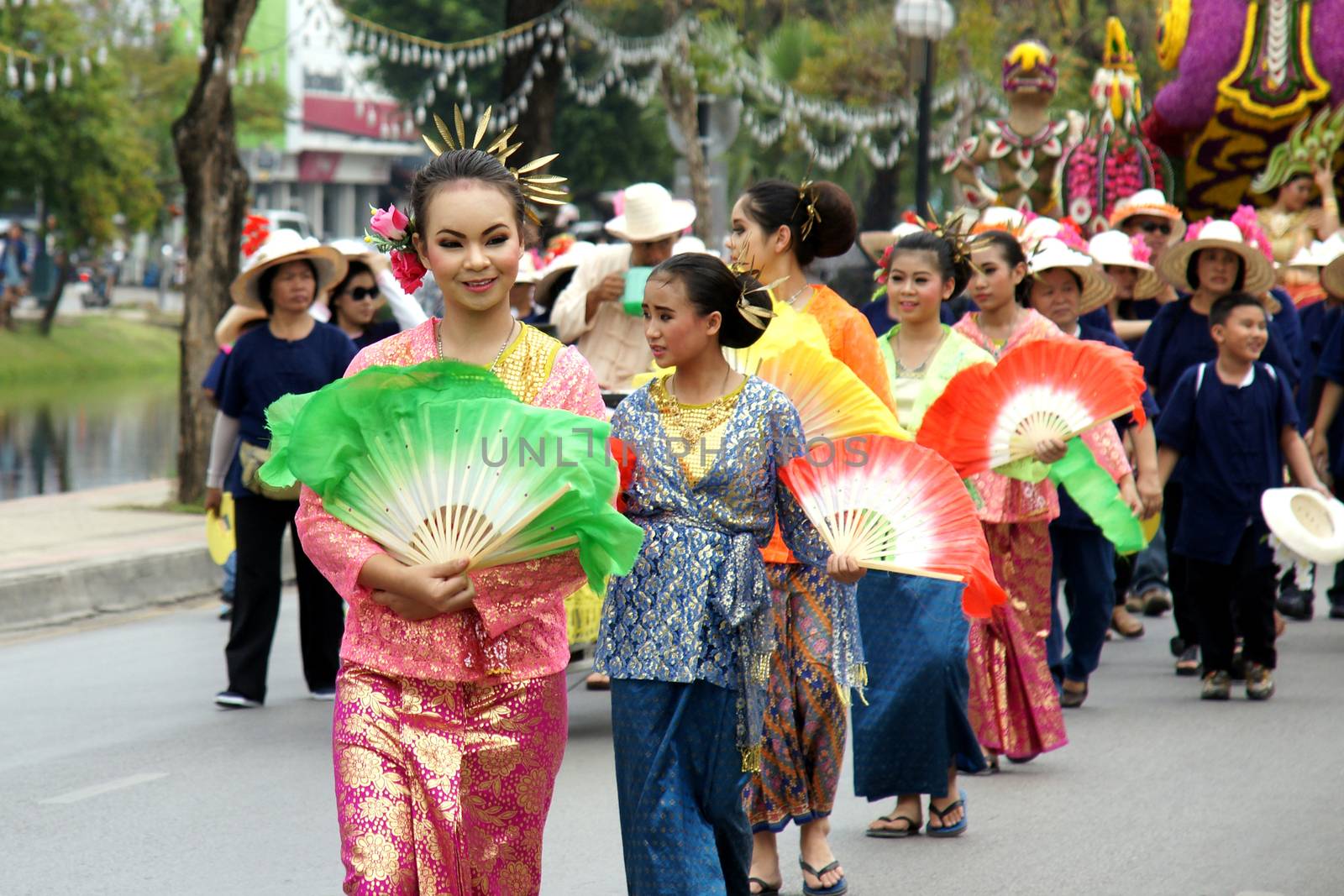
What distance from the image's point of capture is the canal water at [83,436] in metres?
18.1

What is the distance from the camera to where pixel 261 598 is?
27.5 feet

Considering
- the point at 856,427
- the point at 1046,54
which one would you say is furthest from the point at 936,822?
the point at 1046,54

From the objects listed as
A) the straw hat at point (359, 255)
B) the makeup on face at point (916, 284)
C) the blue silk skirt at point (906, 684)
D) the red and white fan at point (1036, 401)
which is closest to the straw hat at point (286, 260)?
the straw hat at point (359, 255)

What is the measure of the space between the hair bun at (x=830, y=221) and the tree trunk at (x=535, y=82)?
567 inches

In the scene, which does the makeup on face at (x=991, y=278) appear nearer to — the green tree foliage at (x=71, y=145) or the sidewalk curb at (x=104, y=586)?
the sidewalk curb at (x=104, y=586)

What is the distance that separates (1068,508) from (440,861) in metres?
4.82

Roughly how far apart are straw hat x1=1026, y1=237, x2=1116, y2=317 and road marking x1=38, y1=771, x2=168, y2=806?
4051 millimetres

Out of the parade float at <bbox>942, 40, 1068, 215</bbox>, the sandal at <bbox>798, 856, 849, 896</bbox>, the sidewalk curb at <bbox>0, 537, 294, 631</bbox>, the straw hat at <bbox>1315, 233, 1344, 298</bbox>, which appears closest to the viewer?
the sandal at <bbox>798, 856, 849, 896</bbox>

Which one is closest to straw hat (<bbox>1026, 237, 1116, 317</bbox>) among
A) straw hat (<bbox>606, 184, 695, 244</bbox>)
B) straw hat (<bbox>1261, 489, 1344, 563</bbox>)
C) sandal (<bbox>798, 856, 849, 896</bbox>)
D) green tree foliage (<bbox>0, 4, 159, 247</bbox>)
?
straw hat (<bbox>1261, 489, 1344, 563</bbox>)

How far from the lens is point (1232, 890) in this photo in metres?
5.67

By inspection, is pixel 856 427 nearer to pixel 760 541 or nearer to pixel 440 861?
pixel 760 541

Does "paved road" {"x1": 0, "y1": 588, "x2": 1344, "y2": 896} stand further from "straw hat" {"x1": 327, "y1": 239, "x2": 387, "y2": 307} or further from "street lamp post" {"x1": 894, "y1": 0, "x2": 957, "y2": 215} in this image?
"street lamp post" {"x1": 894, "y1": 0, "x2": 957, "y2": 215}

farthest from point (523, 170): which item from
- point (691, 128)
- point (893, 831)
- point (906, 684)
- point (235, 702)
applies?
point (691, 128)

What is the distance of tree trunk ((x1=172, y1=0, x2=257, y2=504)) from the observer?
46.3 ft
